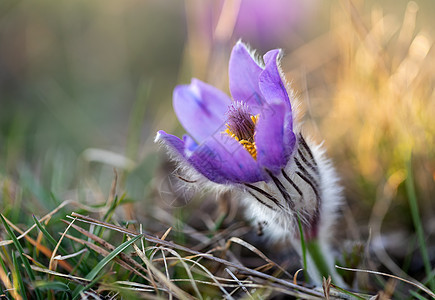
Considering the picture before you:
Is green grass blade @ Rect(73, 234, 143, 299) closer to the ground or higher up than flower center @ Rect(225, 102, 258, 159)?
closer to the ground

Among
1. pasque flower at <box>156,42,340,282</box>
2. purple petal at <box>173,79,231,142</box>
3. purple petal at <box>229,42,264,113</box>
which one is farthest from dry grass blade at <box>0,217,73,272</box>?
purple petal at <box>229,42,264,113</box>

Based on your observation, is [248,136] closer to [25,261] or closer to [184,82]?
[25,261]

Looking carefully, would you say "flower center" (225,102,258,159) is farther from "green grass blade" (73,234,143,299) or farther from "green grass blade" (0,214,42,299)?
"green grass blade" (0,214,42,299)

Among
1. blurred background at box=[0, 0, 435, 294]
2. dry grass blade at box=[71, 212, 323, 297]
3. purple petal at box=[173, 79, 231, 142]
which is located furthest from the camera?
blurred background at box=[0, 0, 435, 294]

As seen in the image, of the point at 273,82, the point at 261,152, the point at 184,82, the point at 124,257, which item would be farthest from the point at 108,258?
the point at 184,82

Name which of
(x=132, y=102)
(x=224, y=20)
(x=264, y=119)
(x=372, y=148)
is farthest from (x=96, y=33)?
(x=264, y=119)

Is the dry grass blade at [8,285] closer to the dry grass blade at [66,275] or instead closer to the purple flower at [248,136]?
the dry grass blade at [66,275]

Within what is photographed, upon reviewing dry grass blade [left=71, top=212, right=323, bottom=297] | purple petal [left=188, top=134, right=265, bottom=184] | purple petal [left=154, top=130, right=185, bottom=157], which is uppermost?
purple petal [left=154, top=130, right=185, bottom=157]
